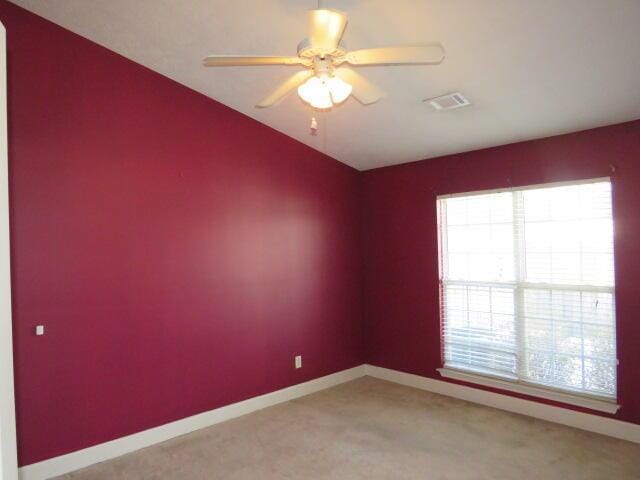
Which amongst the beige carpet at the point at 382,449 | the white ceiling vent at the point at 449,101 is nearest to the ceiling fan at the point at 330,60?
the white ceiling vent at the point at 449,101

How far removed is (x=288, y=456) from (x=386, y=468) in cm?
68

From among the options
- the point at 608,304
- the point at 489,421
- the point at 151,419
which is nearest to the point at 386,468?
the point at 489,421

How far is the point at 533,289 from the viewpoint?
3703 mm

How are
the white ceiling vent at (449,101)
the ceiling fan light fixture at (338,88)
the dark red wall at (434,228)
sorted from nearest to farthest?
the ceiling fan light fixture at (338,88) < the white ceiling vent at (449,101) < the dark red wall at (434,228)

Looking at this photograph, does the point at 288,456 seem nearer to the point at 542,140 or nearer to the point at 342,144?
the point at 342,144

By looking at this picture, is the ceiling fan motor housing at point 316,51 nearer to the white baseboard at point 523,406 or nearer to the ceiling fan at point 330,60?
the ceiling fan at point 330,60

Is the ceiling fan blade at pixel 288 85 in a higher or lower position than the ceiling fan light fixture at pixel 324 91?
higher

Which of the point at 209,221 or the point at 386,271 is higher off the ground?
the point at 209,221

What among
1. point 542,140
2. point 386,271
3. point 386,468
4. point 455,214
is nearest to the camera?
point 386,468

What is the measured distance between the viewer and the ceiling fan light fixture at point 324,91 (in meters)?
2.10

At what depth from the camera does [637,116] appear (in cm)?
314

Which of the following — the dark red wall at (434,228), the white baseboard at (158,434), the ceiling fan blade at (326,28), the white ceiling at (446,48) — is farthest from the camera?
the dark red wall at (434,228)

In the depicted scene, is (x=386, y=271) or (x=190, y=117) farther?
(x=386, y=271)

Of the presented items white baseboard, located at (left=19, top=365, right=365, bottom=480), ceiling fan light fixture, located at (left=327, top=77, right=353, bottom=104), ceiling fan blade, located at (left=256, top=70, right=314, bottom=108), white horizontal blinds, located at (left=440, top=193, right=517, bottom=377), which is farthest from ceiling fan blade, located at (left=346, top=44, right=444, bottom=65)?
white baseboard, located at (left=19, top=365, right=365, bottom=480)
